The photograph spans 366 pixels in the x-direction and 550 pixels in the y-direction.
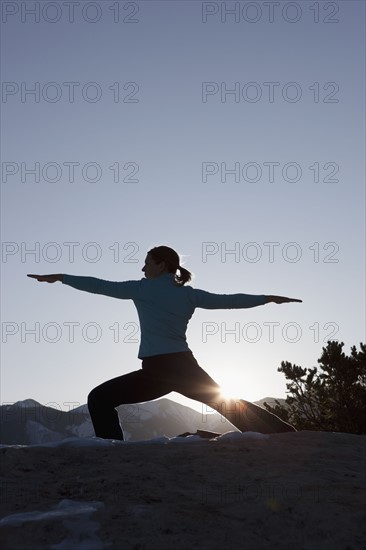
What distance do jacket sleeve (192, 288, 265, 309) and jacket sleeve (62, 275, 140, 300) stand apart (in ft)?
2.16

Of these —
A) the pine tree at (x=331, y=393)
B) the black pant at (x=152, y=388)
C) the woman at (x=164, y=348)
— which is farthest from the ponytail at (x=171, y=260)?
the pine tree at (x=331, y=393)

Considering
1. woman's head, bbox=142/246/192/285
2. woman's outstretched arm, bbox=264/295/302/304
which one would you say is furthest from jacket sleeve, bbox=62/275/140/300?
woman's outstretched arm, bbox=264/295/302/304

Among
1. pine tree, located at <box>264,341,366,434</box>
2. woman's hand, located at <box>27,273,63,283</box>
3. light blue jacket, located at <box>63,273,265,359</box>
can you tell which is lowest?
pine tree, located at <box>264,341,366,434</box>

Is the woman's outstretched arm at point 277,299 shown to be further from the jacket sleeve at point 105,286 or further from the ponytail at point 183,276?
the jacket sleeve at point 105,286

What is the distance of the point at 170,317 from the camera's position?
6.93m

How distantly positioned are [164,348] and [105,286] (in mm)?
927

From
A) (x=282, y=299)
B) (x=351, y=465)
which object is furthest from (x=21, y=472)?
(x=282, y=299)

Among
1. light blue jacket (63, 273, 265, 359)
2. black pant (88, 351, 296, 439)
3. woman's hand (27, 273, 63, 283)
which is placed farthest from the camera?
woman's hand (27, 273, 63, 283)

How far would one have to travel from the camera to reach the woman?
6.70 meters

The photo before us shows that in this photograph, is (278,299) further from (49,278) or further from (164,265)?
(49,278)

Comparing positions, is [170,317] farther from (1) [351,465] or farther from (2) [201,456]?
(1) [351,465]

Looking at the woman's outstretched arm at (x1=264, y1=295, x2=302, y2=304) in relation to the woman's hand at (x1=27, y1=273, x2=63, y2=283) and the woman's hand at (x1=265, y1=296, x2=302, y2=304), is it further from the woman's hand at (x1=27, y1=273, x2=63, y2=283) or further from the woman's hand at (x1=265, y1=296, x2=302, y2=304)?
the woman's hand at (x1=27, y1=273, x2=63, y2=283)

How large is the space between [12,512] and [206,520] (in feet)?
4.17

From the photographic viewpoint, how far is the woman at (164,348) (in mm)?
6695
